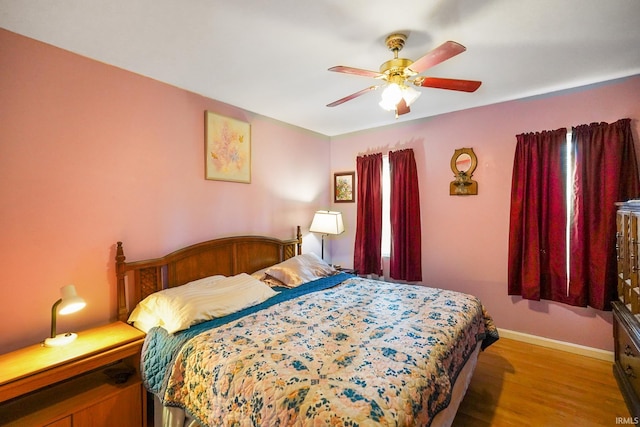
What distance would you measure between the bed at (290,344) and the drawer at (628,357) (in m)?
0.81

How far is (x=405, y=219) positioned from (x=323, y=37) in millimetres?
2393

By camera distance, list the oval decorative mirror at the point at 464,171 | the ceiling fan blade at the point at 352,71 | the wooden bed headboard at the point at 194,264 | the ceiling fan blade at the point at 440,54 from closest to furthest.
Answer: the ceiling fan blade at the point at 440,54 → the ceiling fan blade at the point at 352,71 → the wooden bed headboard at the point at 194,264 → the oval decorative mirror at the point at 464,171

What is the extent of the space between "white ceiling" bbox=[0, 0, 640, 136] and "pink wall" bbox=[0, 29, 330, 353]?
181mm

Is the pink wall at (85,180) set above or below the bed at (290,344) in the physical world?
above

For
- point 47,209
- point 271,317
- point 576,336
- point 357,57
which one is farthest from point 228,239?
point 576,336

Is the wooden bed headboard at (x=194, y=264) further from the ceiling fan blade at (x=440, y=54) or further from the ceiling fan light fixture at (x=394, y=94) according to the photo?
the ceiling fan blade at (x=440, y=54)

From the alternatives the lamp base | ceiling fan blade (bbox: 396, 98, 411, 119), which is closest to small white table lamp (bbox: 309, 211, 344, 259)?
ceiling fan blade (bbox: 396, 98, 411, 119)

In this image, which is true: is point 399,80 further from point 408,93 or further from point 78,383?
point 78,383

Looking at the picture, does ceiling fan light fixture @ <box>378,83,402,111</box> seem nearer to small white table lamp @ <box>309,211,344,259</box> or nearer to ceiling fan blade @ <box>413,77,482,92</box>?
ceiling fan blade @ <box>413,77,482,92</box>

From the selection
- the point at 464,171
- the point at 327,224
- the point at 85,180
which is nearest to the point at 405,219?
the point at 464,171

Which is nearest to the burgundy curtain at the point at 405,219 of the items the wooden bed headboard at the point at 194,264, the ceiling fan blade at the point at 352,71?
the wooden bed headboard at the point at 194,264

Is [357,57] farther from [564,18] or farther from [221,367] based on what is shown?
[221,367]

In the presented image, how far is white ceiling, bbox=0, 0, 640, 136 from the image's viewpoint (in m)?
1.56

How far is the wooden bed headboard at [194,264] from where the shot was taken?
7.11ft
